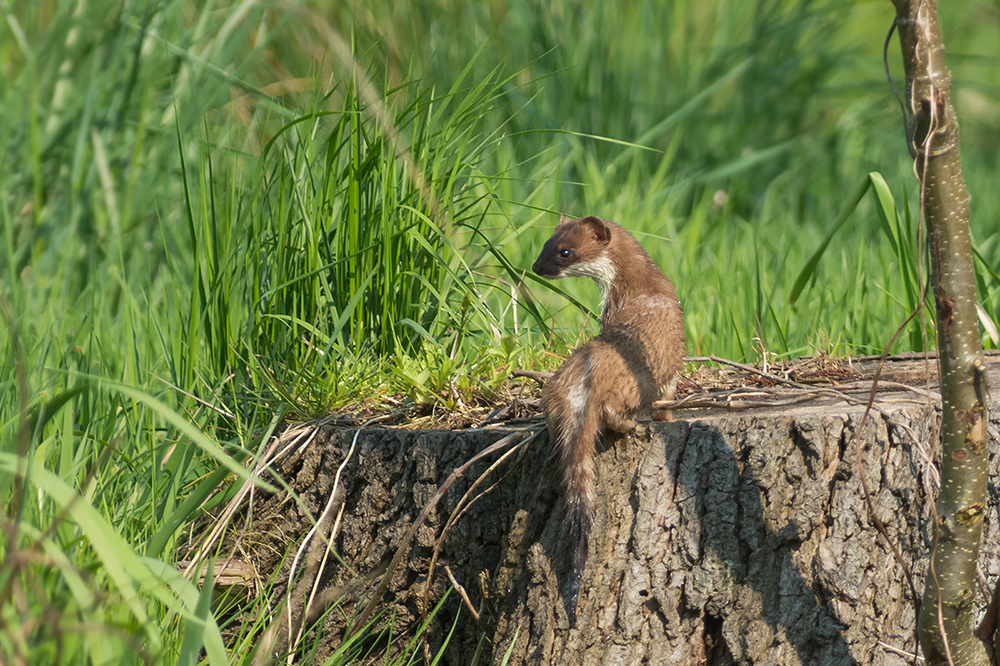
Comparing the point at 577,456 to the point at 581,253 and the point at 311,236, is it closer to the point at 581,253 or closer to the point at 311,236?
the point at 581,253

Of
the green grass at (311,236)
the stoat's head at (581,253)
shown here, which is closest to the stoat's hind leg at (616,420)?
the green grass at (311,236)

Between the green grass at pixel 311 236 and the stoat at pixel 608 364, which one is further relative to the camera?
the stoat at pixel 608 364

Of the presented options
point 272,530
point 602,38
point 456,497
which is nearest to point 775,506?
point 456,497

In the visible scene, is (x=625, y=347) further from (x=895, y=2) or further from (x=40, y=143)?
(x=40, y=143)

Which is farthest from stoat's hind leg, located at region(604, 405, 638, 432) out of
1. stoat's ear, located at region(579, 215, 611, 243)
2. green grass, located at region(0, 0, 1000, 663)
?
stoat's ear, located at region(579, 215, 611, 243)

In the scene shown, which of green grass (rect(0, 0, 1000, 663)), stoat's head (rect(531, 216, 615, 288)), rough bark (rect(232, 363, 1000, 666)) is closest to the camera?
green grass (rect(0, 0, 1000, 663))

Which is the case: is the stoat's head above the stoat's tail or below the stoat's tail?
above

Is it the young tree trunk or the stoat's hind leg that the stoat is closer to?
the stoat's hind leg

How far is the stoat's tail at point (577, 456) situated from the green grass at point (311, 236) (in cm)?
63

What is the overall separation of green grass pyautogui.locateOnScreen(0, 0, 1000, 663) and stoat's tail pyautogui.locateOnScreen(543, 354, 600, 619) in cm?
63

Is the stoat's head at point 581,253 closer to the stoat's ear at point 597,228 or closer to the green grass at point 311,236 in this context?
the stoat's ear at point 597,228

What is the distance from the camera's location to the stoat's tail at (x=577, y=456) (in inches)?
92.5

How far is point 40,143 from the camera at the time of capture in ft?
16.3

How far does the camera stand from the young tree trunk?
1654mm
